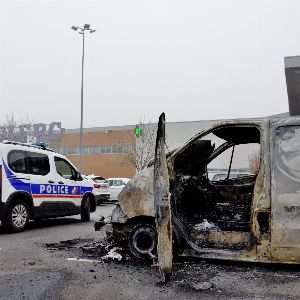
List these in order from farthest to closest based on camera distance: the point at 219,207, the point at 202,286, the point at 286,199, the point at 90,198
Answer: the point at 90,198 → the point at 219,207 → the point at 286,199 → the point at 202,286

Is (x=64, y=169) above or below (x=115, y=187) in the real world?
above

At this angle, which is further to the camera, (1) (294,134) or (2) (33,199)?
(2) (33,199)

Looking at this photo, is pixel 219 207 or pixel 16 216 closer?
pixel 219 207

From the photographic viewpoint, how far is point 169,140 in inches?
1809

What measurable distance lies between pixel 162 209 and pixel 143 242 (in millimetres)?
1059

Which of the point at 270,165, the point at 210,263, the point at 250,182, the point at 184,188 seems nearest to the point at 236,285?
the point at 210,263

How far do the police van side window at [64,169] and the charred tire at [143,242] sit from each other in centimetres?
521

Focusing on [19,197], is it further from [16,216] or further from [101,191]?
[101,191]

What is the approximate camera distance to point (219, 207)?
21.5 ft

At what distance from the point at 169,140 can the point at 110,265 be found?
40.2 metres

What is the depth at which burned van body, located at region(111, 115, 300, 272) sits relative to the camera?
17.2ft

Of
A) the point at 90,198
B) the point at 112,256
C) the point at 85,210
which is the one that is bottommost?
the point at 112,256

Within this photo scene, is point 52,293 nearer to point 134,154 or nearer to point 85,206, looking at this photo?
point 85,206

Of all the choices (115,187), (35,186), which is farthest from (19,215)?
(115,187)
